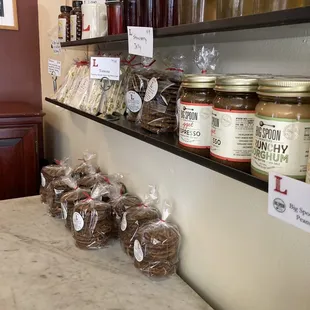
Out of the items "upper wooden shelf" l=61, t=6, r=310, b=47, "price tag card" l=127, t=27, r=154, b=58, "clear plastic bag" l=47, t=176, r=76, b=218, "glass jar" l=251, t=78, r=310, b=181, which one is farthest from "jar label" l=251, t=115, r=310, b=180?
"clear plastic bag" l=47, t=176, r=76, b=218

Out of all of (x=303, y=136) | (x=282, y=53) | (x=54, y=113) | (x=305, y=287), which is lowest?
(x=305, y=287)

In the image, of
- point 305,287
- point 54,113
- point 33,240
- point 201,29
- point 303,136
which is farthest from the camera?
point 54,113

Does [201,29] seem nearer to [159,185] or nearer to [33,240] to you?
[159,185]

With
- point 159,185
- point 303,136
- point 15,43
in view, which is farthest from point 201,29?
point 15,43

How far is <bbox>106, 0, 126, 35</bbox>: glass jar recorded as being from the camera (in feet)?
3.45

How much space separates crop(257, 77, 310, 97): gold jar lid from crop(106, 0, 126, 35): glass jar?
598 millimetres

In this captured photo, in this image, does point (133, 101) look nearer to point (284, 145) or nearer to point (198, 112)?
point (198, 112)

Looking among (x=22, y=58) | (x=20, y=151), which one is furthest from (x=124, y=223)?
(x=22, y=58)

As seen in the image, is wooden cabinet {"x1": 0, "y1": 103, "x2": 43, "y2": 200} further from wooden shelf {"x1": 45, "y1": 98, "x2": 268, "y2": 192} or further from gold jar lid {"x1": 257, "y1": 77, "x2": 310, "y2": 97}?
gold jar lid {"x1": 257, "y1": 77, "x2": 310, "y2": 97}

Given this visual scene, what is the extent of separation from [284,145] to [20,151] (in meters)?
1.64

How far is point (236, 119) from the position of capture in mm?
649

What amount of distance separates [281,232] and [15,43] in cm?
214

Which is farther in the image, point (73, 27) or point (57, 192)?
point (57, 192)

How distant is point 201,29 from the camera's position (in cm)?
66
